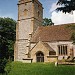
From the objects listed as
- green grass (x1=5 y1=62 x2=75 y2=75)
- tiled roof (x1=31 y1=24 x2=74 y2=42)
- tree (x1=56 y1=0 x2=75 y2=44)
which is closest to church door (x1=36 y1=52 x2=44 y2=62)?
tiled roof (x1=31 y1=24 x2=74 y2=42)

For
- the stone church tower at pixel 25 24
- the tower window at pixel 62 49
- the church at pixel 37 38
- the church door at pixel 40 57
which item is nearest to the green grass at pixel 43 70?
the church at pixel 37 38

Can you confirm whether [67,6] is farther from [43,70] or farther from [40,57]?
[40,57]

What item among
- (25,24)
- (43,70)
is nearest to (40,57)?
(25,24)

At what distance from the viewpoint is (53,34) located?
130ft

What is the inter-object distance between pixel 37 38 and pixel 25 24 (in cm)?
527

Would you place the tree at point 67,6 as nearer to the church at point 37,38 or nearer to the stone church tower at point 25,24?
the church at point 37,38

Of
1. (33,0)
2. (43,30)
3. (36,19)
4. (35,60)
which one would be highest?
(33,0)

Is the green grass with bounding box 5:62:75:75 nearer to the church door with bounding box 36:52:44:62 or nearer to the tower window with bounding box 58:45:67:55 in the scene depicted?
the church door with bounding box 36:52:44:62

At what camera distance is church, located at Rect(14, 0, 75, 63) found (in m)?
36.8

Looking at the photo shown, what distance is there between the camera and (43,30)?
139ft

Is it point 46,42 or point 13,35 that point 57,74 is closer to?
point 46,42

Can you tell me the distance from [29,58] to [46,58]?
327 centimetres

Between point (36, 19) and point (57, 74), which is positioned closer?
point (57, 74)

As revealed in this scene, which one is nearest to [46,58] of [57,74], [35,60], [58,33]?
[35,60]
